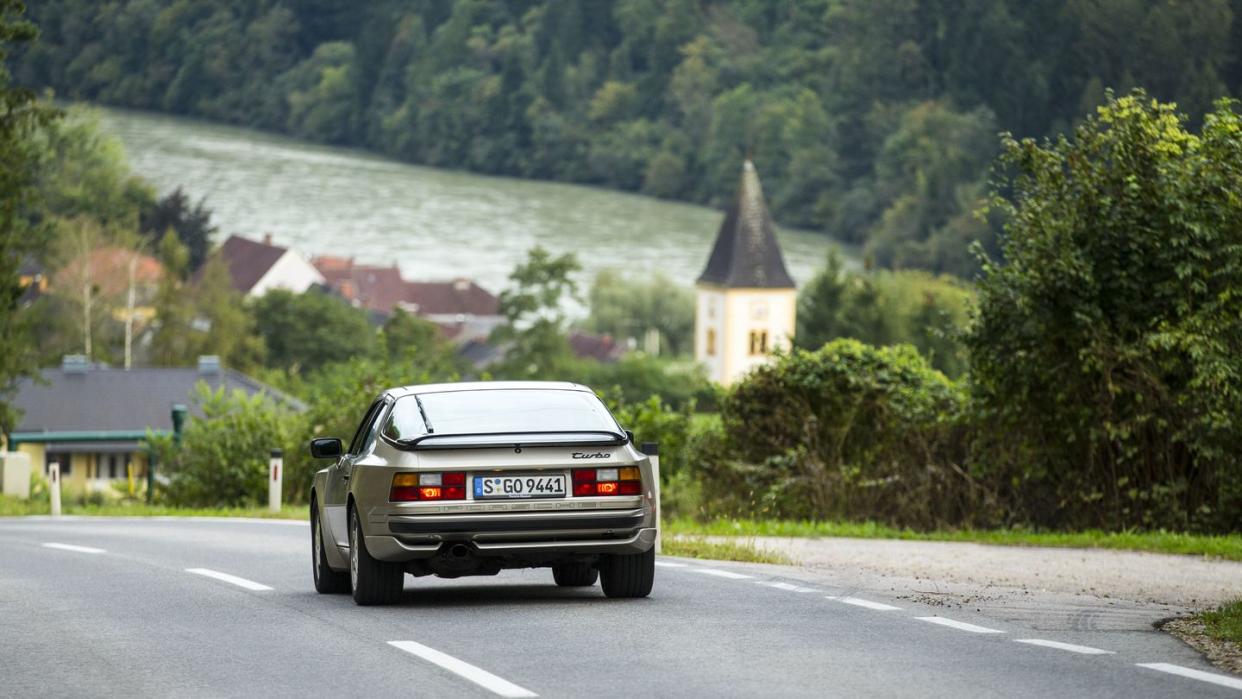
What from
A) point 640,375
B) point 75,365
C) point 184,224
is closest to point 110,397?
point 75,365

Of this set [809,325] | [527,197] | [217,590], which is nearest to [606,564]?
[217,590]

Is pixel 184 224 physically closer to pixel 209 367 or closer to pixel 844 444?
pixel 209 367

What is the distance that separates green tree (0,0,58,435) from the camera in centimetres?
4472

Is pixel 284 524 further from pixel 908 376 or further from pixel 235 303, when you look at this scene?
pixel 235 303

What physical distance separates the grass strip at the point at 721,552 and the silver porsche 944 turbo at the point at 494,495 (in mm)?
4069

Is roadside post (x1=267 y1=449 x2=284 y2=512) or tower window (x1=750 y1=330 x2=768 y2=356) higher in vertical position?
tower window (x1=750 y1=330 x2=768 y2=356)

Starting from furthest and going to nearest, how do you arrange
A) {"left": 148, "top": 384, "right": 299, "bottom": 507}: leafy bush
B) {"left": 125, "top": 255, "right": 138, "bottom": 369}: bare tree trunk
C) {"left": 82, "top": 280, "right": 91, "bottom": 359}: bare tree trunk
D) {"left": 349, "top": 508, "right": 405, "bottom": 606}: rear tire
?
{"left": 125, "top": 255, "right": 138, "bottom": 369}: bare tree trunk, {"left": 82, "top": 280, "right": 91, "bottom": 359}: bare tree trunk, {"left": 148, "top": 384, "right": 299, "bottom": 507}: leafy bush, {"left": 349, "top": 508, "right": 405, "bottom": 606}: rear tire

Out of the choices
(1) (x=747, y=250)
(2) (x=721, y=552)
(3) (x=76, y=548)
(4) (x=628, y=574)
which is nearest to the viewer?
(4) (x=628, y=574)

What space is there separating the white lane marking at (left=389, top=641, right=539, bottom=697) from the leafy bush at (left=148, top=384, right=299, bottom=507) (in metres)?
21.6

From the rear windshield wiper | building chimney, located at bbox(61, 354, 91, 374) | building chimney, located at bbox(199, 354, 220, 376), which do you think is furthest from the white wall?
the rear windshield wiper

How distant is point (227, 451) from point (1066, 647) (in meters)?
23.2

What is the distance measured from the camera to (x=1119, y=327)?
20.4 metres

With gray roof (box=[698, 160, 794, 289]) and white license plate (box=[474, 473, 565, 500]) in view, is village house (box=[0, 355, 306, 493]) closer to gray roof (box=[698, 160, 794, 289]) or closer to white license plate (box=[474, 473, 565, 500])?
gray roof (box=[698, 160, 794, 289])

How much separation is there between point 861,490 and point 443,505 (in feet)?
40.6
